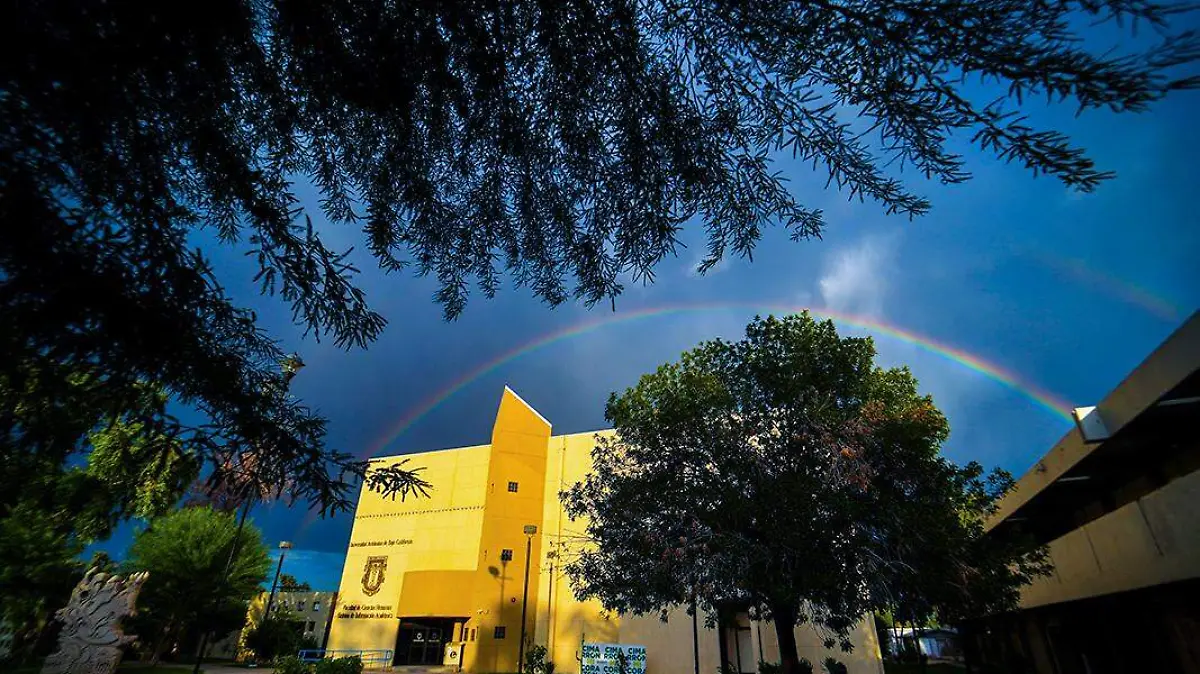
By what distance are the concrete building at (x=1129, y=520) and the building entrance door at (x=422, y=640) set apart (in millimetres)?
27102

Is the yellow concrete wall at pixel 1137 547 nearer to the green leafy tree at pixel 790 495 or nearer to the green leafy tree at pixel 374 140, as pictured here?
the green leafy tree at pixel 790 495

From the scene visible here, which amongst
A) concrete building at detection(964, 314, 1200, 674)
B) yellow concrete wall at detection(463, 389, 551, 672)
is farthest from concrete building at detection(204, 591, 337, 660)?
concrete building at detection(964, 314, 1200, 674)

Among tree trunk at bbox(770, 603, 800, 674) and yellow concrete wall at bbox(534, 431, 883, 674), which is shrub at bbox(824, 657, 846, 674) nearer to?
yellow concrete wall at bbox(534, 431, 883, 674)

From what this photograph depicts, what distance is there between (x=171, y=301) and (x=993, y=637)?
42.1 metres

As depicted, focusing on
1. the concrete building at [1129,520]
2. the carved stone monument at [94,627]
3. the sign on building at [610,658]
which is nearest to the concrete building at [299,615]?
the carved stone monument at [94,627]

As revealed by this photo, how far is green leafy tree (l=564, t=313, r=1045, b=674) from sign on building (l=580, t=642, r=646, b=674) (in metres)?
6.13

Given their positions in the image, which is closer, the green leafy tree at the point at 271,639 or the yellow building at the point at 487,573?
the yellow building at the point at 487,573

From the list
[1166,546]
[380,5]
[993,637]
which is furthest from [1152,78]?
[993,637]

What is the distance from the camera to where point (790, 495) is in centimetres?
1139

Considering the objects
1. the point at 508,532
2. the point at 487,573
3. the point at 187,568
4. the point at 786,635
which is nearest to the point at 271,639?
the point at 187,568

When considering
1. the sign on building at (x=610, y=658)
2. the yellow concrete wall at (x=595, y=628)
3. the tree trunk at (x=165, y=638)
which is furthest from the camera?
the tree trunk at (x=165, y=638)

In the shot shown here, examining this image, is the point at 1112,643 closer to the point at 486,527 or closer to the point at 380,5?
the point at 380,5

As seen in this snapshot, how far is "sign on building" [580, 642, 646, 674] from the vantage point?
62.6 feet

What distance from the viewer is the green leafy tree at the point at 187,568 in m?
24.8
